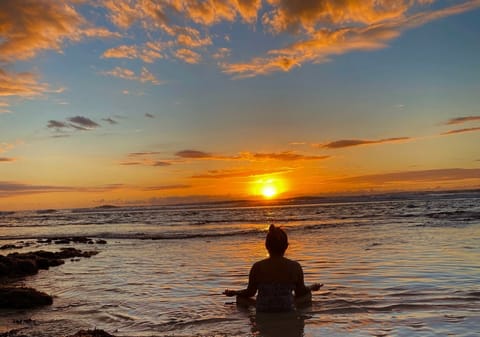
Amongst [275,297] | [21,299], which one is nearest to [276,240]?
[275,297]

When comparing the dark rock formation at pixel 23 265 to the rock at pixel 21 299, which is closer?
the rock at pixel 21 299

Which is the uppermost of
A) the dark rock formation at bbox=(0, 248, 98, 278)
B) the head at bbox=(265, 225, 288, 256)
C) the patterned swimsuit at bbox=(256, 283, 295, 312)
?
the head at bbox=(265, 225, 288, 256)

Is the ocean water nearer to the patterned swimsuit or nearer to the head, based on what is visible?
the patterned swimsuit

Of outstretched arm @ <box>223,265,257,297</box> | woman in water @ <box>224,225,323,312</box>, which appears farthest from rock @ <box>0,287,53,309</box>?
woman in water @ <box>224,225,323,312</box>

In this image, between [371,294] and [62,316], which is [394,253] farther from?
[62,316]

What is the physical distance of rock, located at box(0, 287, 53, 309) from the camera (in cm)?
909

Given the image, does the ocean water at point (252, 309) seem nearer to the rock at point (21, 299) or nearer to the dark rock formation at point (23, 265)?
the rock at point (21, 299)

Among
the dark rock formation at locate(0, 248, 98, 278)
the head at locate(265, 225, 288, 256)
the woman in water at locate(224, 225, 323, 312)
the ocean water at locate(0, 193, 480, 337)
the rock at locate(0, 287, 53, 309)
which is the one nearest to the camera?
the ocean water at locate(0, 193, 480, 337)

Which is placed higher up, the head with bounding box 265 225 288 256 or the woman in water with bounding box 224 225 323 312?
the head with bounding box 265 225 288 256

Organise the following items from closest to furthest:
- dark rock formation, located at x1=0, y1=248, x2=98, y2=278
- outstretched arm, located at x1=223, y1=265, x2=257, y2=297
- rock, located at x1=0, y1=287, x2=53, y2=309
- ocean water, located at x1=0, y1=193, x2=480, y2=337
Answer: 1. ocean water, located at x1=0, y1=193, x2=480, y2=337
2. outstretched arm, located at x1=223, y1=265, x2=257, y2=297
3. rock, located at x1=0, y1=287, x2=53, y2=309
4. dark rock formation, located at x1=0, y1=248, x2=98, y2=278

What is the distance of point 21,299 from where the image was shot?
30.1ft

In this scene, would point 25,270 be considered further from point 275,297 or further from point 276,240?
point 276,240

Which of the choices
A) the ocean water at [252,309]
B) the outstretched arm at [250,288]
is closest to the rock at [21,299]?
the ocean water at [252,309]

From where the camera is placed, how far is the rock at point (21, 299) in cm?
909
